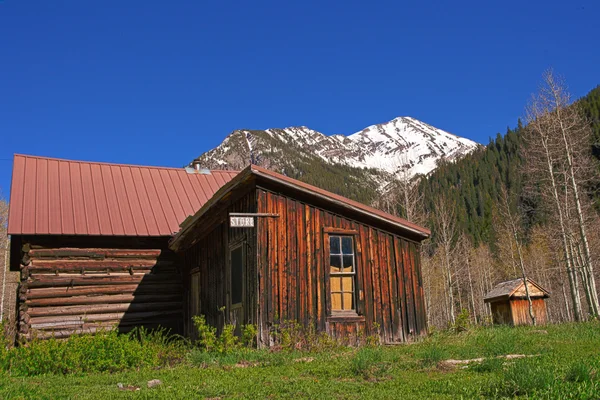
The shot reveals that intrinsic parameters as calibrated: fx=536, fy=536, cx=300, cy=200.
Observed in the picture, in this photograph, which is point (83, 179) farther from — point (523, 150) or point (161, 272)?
point (523, 150)

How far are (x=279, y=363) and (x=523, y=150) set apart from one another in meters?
20.9

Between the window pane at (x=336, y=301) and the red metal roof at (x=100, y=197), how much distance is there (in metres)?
6.98

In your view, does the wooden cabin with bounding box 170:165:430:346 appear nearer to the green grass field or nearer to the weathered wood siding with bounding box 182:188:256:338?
the weathered wood siding with bounding box 182:188:256:338

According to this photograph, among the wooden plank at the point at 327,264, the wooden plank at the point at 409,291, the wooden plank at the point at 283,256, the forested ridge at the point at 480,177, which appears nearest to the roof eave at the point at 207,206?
the wooden plank at the point at 283,256

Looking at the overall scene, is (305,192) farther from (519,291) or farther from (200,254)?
(519,291)

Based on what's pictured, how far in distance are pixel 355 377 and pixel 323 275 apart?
15.8ft

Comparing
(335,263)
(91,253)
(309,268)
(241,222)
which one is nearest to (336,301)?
(335,263)

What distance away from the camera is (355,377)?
7785 mm

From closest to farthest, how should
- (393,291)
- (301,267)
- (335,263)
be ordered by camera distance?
(301,267) → (335,263) → (393,291)

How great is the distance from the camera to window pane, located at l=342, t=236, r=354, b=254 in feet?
42.9

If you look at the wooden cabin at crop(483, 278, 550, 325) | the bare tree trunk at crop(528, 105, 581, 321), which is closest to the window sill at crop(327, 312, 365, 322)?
the bare tree trunk at crop(528, 105, 581, 321)

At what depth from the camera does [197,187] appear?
2134 cm

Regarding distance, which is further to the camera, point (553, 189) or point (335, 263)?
point (553, 189)

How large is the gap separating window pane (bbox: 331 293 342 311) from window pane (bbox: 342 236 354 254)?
3.47 ft
